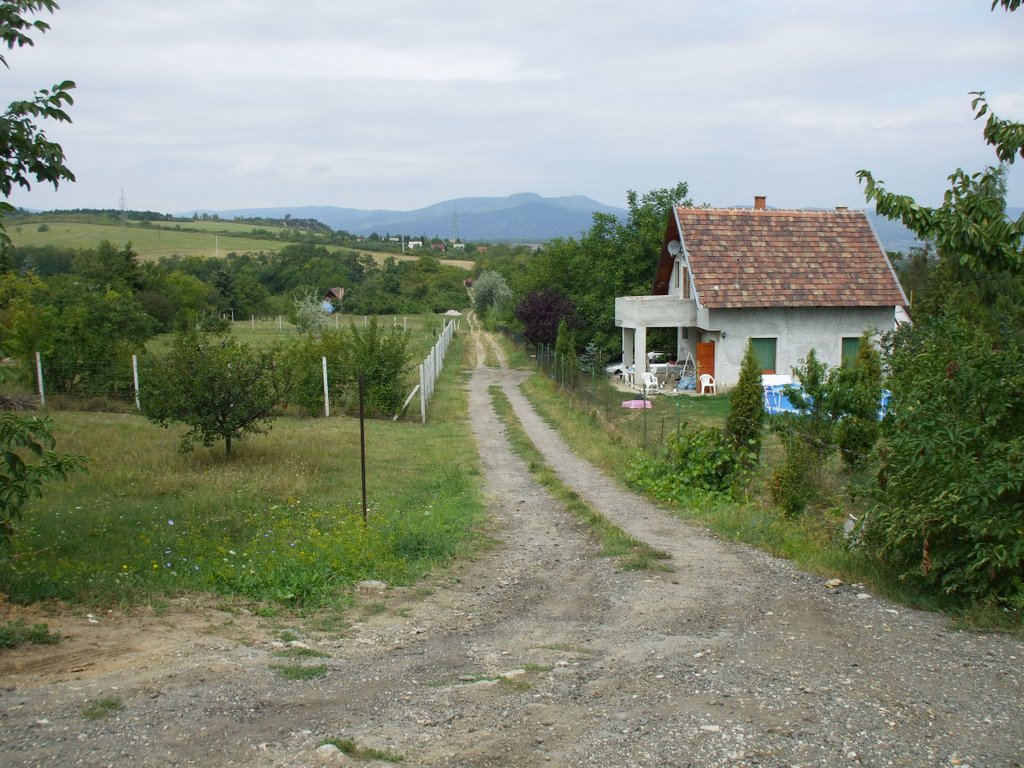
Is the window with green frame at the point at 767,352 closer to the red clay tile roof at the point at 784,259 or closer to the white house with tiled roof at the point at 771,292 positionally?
the white house with tiled roof at the point at 771,292

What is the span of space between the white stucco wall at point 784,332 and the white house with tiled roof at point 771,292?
3 cm

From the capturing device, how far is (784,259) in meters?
28.4

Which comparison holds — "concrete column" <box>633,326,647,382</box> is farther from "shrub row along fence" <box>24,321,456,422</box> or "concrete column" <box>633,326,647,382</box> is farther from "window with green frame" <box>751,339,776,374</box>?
"shrub row along fence" <box>24,321,456,422</box>

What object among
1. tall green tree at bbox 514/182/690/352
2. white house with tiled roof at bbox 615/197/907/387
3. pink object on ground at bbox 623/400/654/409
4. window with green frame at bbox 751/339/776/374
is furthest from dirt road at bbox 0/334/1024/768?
tall green tree at bbox 514/182/690/352

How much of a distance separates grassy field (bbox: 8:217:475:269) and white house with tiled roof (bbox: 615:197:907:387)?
67.9 metres

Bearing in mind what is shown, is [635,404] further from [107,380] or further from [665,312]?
[107,380]

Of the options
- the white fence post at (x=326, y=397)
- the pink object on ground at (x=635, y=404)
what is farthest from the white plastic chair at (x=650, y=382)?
the white fence post at (x=326, y=397)

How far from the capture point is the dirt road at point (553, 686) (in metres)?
4.42

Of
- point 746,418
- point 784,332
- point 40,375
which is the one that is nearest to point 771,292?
point 784,332

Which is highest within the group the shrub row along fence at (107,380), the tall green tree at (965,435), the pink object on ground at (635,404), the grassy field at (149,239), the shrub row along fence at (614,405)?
the grassy field at (149,239)

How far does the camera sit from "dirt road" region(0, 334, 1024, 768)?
14.5 feet

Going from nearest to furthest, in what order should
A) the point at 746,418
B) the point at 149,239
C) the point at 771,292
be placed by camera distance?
the point at 746,418 < the point at 771,292 < the point at 149,239

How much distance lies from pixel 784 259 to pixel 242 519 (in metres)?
22.2

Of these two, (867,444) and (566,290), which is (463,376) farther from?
(867,444)
